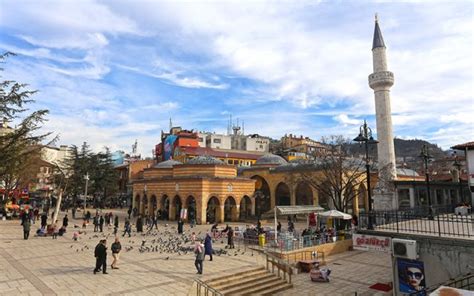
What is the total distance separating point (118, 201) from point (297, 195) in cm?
3638

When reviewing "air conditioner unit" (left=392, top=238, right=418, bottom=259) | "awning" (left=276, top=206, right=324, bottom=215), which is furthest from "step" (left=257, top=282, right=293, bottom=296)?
"awning" (left=276, top=206, right=324, bottom=215)

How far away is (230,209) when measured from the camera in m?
34.2

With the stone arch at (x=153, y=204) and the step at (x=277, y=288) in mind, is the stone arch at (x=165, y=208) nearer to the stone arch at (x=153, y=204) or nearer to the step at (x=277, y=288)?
the stone arch at (x=153, y=204)

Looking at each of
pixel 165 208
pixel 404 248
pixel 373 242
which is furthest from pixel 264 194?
pixel 404 248

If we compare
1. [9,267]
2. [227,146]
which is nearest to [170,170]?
[9,267]

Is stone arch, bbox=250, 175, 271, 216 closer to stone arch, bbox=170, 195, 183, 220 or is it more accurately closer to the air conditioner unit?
stone arch, bbox=170, 195, 183, 220

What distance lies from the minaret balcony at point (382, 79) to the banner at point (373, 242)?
2463cm

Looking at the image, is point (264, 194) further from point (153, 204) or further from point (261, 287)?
point (261, 287)

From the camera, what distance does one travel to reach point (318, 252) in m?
17.5

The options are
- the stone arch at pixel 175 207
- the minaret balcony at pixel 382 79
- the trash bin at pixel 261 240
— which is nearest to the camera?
the trash bin at pixel 261 240

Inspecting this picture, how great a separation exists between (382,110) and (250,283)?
26.0 meters

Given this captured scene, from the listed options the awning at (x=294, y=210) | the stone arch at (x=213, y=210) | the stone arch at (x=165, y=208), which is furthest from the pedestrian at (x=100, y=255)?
the stone arch at (x=165, y=208)

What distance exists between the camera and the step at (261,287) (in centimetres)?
1145

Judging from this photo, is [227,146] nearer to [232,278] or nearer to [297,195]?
[297,195]
